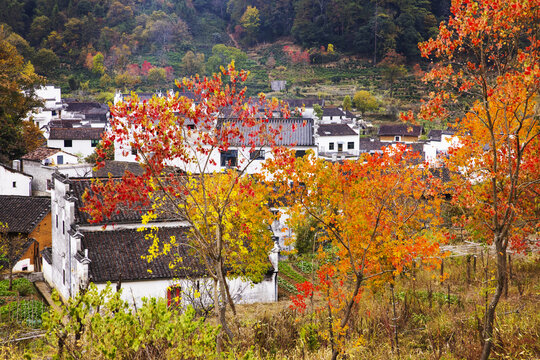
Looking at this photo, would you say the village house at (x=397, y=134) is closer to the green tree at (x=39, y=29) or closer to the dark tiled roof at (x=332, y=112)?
the dark tiled roof at (x=332, y=112)

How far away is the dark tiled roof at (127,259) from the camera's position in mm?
19953

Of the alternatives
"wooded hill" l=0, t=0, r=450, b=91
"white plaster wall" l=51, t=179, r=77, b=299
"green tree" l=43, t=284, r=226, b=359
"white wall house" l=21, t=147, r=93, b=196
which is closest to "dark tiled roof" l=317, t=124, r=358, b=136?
"white wall house" l=21, t=147, r=93, b=196

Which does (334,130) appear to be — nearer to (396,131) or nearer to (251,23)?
(396,131)

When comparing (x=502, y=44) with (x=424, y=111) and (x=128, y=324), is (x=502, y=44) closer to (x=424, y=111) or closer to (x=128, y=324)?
(x=424, y=111)

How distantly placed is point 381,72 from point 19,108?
200ft

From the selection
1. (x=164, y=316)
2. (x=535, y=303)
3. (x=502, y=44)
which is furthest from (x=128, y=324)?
(x=535, y=303)

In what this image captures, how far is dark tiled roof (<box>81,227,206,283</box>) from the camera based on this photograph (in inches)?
786

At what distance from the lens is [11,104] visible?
42562 millimetres

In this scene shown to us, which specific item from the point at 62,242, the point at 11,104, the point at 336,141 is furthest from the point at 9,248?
the point at 336,141

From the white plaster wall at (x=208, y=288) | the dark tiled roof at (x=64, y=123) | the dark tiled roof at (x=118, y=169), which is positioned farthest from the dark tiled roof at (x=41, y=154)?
the white plaster wall at (x=208, y=288)

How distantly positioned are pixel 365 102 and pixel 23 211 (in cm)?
5343

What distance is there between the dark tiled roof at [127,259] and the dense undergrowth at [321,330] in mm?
7030

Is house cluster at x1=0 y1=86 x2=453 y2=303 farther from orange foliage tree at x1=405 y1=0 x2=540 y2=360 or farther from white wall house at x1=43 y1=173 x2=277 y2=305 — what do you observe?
orange foliage tree at x1=405 y1=0 x2=540 y2=360

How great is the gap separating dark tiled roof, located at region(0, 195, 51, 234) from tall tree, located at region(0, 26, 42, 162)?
47.2 feet
